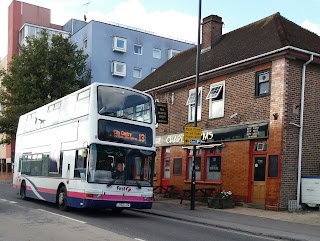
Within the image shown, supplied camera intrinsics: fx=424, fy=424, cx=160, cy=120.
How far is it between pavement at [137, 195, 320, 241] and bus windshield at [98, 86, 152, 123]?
3.69 meters

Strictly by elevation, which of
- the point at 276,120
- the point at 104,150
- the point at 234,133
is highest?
the point at 276,120

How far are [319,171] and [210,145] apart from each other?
192 inches

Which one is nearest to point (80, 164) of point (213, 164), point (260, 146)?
point (260, 146)

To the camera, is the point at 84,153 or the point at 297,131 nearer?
the point at 84,153

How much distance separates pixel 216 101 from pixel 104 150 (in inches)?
324

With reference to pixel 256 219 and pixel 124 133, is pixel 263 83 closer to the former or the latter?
pixel 256 219

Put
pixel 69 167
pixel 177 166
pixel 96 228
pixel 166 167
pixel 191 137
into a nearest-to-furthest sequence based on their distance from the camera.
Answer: pixel 96 228, pixel 69 167, pixel 191 137, pixel 177 166, pixel 166 167

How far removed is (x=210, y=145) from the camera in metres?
19.5

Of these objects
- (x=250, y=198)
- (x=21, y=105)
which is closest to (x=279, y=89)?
(x=250, y=198)

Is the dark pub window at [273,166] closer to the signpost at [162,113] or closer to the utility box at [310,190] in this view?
the utility box at [310,190]

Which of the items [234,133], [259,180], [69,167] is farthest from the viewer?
[234,133]

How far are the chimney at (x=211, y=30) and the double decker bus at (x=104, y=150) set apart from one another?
10177 mm

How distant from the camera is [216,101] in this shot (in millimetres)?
19844

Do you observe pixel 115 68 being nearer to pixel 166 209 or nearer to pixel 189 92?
pixel 189 92
